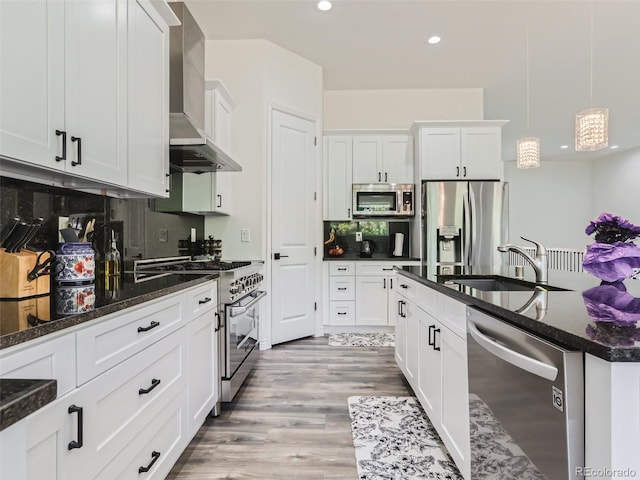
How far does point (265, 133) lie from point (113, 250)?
7.13ft

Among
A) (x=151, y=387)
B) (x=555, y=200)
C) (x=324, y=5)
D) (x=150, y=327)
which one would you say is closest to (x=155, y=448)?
(x=151, y=387)

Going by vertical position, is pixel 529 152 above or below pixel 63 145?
above

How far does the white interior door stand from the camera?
378cm

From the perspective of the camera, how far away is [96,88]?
1464mm

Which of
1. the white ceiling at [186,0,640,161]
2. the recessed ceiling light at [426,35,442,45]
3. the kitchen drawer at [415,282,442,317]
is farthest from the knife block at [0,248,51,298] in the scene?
the recessed ceiling light at [426,35,442,45]

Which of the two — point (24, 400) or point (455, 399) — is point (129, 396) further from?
point (455, 399)

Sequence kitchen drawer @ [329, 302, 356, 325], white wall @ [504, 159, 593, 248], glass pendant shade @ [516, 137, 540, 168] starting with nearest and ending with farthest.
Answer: glass pendant shade @ [516, 137, 540, 168] < kitchen drawer @ [329, 302, 356, 325] < white wall @ [504, 159, 593, 248]

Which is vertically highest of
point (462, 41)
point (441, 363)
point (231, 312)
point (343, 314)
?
point (462, 41)

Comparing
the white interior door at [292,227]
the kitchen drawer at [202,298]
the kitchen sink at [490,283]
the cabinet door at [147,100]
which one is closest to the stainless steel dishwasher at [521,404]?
the kitchen sink at [490,283]

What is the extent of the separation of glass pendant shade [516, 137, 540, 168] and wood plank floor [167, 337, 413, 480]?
8.27 ft

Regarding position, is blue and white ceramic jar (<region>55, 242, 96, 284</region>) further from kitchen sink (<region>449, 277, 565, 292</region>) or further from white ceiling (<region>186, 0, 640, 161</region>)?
white ceiling (<region>186, 0, 640, 161</region>)

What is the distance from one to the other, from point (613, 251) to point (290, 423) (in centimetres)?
190

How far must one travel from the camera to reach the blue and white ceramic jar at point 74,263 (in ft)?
4.48

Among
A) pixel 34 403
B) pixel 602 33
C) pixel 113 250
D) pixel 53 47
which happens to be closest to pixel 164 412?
pixel 113 250
